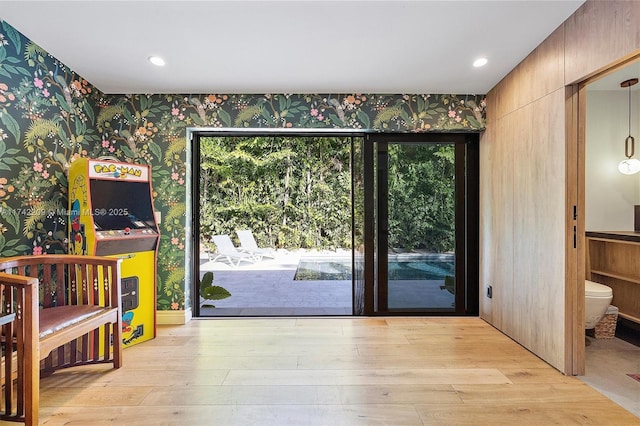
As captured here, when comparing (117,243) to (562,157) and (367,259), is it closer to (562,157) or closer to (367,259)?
(367,259)

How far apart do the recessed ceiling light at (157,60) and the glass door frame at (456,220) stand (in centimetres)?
198

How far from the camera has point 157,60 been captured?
2.61 metres

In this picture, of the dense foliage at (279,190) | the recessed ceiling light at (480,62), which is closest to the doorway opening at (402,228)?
the recessed ceiling light at (480,62)

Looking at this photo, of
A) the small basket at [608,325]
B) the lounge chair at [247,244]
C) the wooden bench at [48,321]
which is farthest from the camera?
the lounge chair at [247,244]

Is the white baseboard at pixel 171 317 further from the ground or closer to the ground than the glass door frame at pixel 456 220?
closer to the ground

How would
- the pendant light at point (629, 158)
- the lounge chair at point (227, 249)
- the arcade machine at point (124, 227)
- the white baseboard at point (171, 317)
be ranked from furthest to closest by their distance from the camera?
the lounge chair at point (227, 249)
the white baseboard at point (171, 317)
the pendant light at point (629, 158)
the arcade machine at point (124, 227)

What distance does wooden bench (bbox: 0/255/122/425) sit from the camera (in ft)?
5.51

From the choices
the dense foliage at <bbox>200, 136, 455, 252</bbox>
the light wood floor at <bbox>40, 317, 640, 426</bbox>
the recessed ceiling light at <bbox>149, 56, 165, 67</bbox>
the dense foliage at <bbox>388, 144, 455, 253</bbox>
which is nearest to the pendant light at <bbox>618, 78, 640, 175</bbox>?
the dense foliage at <bbox>388, 144, 455, 253</bbox>

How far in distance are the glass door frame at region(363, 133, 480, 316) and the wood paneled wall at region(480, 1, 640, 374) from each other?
352mm

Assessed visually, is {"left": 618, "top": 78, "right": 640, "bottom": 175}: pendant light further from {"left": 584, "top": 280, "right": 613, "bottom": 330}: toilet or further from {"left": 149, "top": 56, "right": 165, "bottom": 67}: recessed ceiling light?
{"left": 149, "top": 56, "right": 165, "bottom": 67}: recessed ceiling light

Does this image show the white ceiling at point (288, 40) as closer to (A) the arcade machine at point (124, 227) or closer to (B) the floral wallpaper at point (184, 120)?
(B) the floral wallpaper at point (184, 120)

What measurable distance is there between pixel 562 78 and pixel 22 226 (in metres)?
3.89

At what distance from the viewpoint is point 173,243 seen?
3328 mm

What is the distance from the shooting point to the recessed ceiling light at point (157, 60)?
2.57 meters
